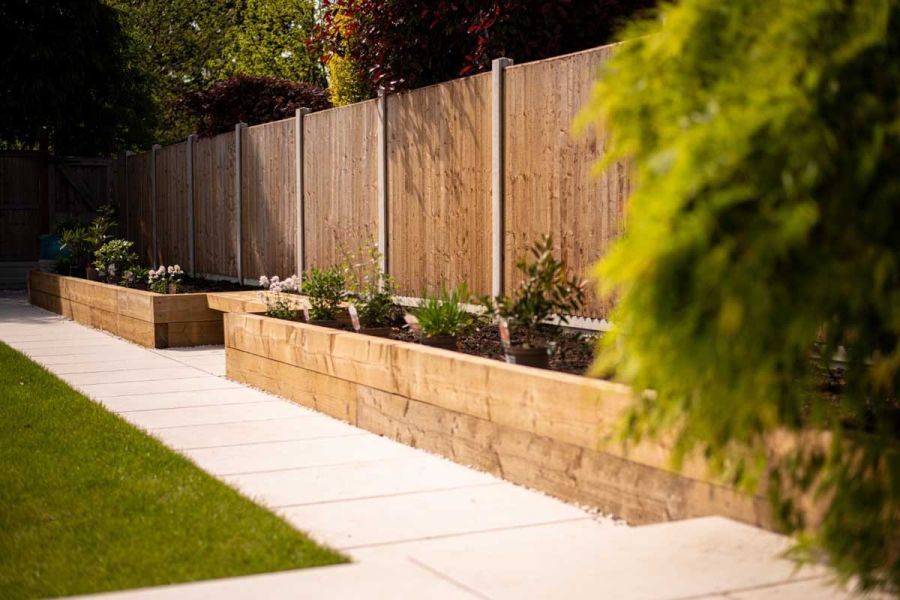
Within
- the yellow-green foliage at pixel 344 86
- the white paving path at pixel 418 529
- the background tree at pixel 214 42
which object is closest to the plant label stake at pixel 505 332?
the white paving path at pixel 418 529

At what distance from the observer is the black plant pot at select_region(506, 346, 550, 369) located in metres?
6.00

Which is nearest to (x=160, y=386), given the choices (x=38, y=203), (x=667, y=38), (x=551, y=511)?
(x=551, y=511)

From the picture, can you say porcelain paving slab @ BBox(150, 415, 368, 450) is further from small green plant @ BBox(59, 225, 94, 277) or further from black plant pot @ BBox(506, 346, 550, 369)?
small green plant @ BBox(59, 225, 94, 277)

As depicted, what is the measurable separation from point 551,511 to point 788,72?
9.28 ft

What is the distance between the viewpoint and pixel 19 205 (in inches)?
846

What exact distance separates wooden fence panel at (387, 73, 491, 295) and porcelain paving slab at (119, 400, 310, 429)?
6.14 ft

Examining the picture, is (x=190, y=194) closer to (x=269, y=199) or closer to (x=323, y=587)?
(x=269, y=199)

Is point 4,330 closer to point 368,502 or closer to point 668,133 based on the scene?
point 368,502

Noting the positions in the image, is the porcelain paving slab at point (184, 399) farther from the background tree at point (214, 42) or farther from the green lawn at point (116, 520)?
the background tree at point (214, 42)

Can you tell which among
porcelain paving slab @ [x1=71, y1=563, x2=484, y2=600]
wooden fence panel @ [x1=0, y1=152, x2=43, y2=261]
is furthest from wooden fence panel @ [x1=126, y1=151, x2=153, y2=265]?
porcelain paving slab @ [x1=71, y1=563, x2=484, y2=600]

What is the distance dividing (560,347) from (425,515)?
2.13 metres

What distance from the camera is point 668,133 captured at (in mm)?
2473

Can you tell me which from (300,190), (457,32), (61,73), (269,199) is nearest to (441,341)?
(457,32)

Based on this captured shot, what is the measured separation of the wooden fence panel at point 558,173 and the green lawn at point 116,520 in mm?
2751
